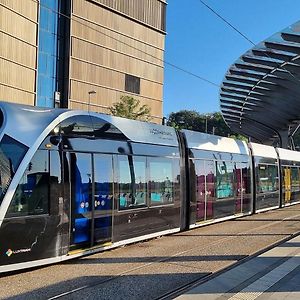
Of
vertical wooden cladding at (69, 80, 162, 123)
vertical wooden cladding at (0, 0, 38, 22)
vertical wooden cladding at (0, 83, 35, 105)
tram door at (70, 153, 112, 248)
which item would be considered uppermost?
vertical wooden cladding at (0, 0, 38, 22)

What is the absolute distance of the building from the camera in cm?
4609

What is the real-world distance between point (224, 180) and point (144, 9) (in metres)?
51.3

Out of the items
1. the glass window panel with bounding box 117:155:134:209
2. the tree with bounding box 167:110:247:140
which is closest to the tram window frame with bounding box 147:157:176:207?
the glass window panel with bounding box 117:155:134:209

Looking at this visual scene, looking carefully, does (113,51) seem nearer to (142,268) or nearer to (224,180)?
(224,180)

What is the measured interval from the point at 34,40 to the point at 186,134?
38.7 meters

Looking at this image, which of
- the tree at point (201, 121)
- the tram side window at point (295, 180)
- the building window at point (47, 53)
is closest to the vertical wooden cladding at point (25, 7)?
the building window at point (47, 53)

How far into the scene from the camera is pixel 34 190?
7.96 m

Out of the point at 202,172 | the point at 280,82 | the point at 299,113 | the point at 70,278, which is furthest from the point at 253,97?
the point at 70,278

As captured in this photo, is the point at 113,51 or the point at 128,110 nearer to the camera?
A: the point at 128,110

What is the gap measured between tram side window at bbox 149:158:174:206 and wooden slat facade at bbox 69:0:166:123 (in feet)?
138

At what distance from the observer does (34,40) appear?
48.7 metres

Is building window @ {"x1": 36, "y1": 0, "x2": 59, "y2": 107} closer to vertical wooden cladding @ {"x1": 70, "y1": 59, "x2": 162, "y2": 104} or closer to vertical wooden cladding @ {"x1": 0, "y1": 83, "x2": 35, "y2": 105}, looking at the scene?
vertical wooden cladding @ {"x1": 70, "y1": 59, "x2": 162, "y2": 104}

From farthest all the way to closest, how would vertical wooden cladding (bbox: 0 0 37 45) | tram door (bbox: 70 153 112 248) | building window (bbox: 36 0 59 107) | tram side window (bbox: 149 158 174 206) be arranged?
building window (bbox: 36 0 59 107) < vertical wooden cladding (bbox: 0 0 37 45) < tram side window (bbox: 149 158 174 206) < tram door (bbox: 70 153 112 248)

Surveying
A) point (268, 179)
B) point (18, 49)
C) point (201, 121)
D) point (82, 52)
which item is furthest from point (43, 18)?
point (201, 121)
